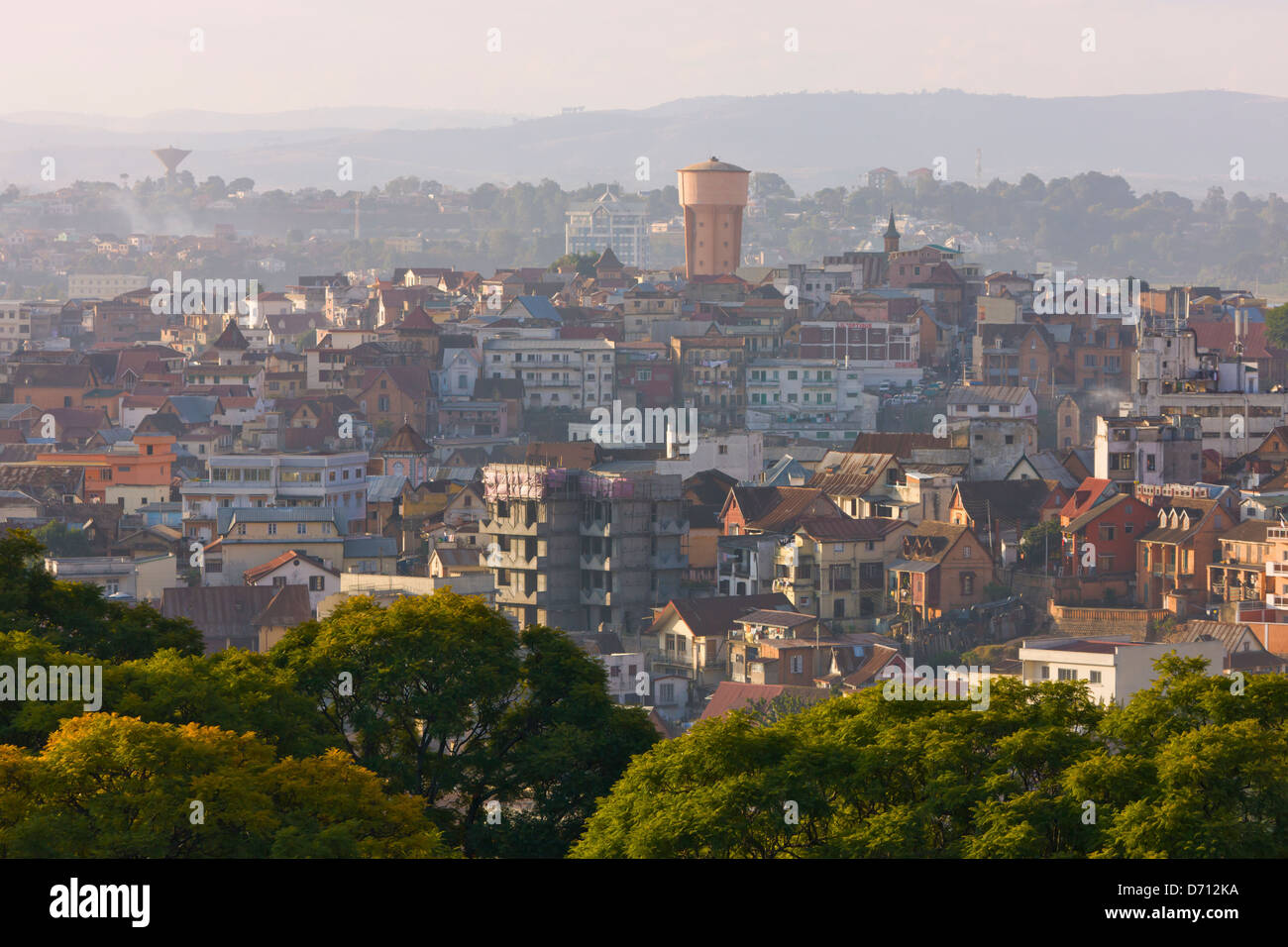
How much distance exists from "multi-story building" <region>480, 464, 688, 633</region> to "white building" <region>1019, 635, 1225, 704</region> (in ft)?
28.5

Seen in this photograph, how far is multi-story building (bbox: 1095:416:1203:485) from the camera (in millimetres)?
44312

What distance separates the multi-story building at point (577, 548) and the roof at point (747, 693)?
730 centimetres

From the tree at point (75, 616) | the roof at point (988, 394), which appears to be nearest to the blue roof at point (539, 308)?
the roof at point (988, 394)

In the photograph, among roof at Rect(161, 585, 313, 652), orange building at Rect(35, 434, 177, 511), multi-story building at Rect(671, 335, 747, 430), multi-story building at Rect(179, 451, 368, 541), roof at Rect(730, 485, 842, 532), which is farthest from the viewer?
multi-story building at Rect(671, 335, 747, 430)

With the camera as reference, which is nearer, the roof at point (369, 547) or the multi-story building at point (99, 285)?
the roof at point (369, 547)

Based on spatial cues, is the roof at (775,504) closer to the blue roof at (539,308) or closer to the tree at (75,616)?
the tree at (75,616)

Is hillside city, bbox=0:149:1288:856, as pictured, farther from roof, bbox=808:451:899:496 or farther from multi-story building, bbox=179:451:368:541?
roof, bbox=808:451:899:496

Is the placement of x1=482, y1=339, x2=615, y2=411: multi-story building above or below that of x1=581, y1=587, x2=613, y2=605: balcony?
above

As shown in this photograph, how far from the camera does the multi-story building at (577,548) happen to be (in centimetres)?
3944

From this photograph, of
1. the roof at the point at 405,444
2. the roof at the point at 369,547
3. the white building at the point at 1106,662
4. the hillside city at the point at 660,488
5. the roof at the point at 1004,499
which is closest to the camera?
the hillside city at the point at 660,488

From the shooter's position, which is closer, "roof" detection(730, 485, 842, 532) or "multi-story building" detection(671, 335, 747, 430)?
"roof" detection(730, 485, 842, 532)

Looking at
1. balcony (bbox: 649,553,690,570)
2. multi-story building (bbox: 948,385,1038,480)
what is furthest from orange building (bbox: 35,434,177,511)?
multi-story building (bbox: 948,385,1038,480)
